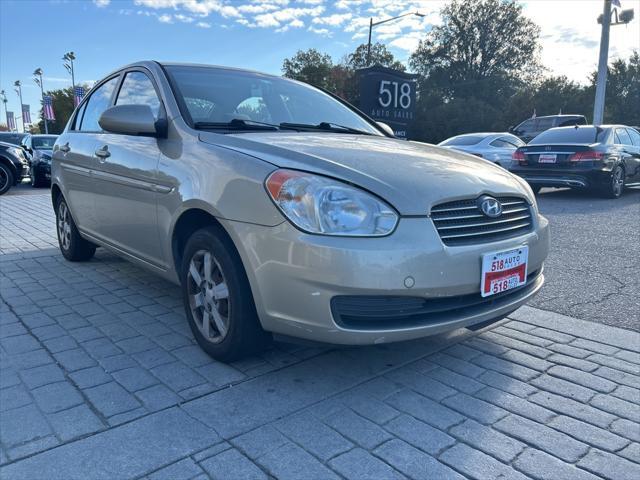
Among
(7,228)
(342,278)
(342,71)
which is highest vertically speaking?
(342,71)

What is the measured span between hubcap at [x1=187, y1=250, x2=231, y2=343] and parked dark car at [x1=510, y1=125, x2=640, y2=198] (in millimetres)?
8370

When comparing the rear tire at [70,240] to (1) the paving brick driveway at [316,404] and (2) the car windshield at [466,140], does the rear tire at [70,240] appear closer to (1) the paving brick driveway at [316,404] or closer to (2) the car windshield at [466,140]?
(1) the paving brick driveway at [316,404]

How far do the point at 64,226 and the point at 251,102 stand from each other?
2.83 m

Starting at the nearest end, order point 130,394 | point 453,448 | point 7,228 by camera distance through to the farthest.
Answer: point 453,448 → point 130,394 → point 7,228

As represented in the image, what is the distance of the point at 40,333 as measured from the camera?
131 inches

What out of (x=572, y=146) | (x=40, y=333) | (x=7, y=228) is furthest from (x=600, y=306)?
(x=7, y=228)

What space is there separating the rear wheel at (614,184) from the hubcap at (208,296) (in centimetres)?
911

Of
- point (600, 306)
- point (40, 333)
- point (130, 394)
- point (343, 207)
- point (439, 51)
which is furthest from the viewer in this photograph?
point (439, 51)

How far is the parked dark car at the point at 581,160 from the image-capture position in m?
9.40

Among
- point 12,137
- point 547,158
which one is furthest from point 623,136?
point 12,137

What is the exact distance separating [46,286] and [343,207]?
328cm

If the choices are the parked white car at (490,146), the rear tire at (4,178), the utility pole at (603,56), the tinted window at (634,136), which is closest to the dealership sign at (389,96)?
the parked white car at (490,146)

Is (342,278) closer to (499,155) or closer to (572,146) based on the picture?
(572,146)

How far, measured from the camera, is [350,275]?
2205 mm
